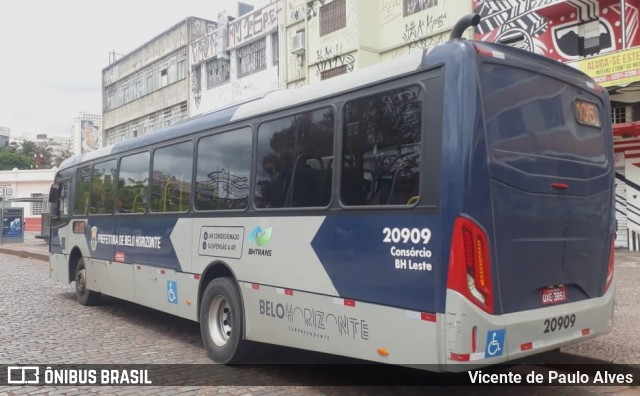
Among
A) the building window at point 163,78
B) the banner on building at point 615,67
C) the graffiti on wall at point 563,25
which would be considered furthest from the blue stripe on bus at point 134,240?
the building window at point 163,78

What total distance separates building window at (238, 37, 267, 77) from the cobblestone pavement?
18.3 meters

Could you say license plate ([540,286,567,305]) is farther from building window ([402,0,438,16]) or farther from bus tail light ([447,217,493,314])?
building window ([402,0,438,16])

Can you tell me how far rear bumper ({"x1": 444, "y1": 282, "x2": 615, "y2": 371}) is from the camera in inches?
158

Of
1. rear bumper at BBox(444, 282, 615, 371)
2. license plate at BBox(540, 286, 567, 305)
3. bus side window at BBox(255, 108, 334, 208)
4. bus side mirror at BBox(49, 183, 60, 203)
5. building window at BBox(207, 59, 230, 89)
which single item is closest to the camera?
rear bumper at BBox(444, 282, 615, 371)

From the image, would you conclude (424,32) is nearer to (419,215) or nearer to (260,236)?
(260,236)

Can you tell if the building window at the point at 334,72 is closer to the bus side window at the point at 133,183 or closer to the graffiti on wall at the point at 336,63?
the graffiti on wall at the point at 336,63

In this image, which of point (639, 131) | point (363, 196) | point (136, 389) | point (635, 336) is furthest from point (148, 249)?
point (639, 131)

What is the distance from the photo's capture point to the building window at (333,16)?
22781mm

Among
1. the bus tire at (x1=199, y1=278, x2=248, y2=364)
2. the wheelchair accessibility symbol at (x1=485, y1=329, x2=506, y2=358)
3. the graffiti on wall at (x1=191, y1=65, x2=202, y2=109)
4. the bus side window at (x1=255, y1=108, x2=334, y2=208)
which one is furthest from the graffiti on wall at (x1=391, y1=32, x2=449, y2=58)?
the wheelchair accessibility symbol at (x1=485, y1=329, x2=506, y2=358)

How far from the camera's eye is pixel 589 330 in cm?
497

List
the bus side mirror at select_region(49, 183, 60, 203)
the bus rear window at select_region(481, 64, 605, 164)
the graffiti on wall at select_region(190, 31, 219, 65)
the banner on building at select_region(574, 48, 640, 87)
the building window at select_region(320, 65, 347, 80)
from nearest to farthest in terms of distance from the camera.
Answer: the bus rear window at select_region(481, 64, 605, 164)
the bus side mirror at select_region(49, 183, 60, 203)
the banner on building at select_region(574, 48, 640, 87)
the building window at select_region(320, 65, 347, 80)
the graffiti on wall at select_region(190, 31, 219, 65)

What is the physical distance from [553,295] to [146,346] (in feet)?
16.4

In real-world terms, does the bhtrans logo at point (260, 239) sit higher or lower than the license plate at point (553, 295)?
higher

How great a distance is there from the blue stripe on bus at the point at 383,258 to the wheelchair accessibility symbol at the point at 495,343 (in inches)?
17.9
